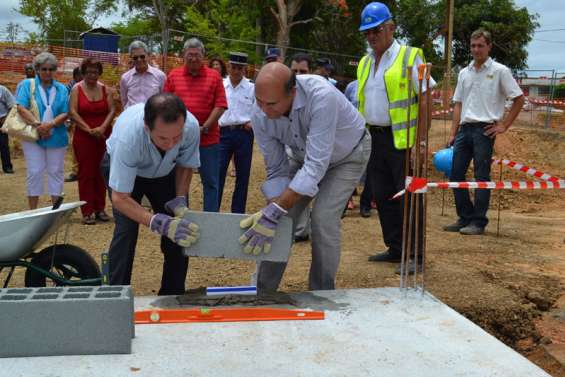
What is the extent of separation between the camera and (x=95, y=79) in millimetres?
6512

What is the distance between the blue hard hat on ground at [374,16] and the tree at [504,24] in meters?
33.7

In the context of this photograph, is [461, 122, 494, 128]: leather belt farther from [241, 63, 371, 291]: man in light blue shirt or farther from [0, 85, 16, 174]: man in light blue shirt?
[0, 85, 16, 174]: man in light blue shirt

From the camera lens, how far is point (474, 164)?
6.32m

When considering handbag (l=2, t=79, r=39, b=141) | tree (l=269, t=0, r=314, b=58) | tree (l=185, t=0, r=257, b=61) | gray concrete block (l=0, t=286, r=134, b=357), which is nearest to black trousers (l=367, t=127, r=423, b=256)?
gray concrete block (l=0, t=286, r=134, b=357)

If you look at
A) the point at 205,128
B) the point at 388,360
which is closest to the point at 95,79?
the point at 205,128

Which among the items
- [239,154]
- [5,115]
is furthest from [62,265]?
[5,115]

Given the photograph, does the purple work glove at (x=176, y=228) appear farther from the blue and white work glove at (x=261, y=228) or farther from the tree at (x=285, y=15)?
the tree at (x=285, y=15)

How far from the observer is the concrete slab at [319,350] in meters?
2.64

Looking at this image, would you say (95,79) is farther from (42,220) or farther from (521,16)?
(521,16)

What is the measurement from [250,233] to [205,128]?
265 centimetres

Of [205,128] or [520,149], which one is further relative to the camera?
[520,149]

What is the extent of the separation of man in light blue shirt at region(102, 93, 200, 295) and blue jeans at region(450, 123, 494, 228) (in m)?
3.41

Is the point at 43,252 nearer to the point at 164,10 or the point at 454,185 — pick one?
the point at 454,185

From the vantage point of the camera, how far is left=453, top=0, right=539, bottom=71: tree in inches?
1436
